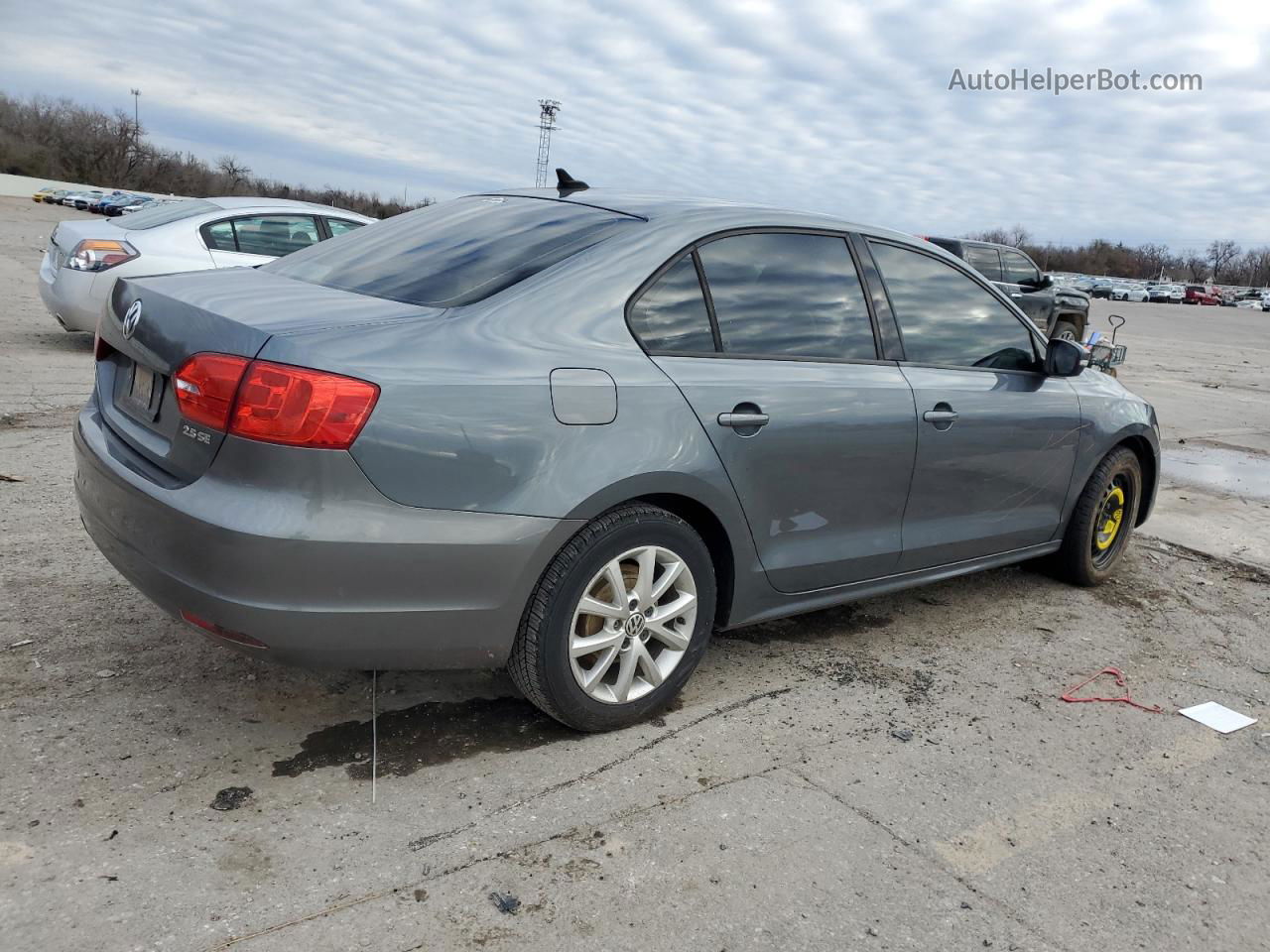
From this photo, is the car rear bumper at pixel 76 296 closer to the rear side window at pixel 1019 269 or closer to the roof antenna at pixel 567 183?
the roof antenna at pixel 567 183

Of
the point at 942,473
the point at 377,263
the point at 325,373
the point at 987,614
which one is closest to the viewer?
the point at 325,373

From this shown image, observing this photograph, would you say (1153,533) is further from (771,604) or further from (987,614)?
(771,604)

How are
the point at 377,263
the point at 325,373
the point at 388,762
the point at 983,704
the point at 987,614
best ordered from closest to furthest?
the point at 325,373, the point at 388,762, the point at 377,263, the point at 983,704, the point at 987,614

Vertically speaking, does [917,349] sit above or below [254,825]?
above

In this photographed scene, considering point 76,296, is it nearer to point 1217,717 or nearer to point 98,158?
point 1217,717

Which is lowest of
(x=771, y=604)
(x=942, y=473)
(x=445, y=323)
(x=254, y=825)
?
(x=254, y=825)

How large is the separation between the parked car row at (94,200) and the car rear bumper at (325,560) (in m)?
57.5

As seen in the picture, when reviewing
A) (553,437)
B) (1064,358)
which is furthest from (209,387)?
(1064,358)

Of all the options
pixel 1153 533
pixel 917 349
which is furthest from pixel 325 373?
pixel 1153 533

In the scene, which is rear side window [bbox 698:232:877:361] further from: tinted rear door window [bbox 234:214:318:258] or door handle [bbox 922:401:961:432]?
tinted rear door window [bbox 234:214:318:258]

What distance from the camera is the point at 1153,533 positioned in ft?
20.6

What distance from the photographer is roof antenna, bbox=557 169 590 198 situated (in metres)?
4.06

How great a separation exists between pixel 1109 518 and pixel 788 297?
8.31ft

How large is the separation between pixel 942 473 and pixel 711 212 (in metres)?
1.37
